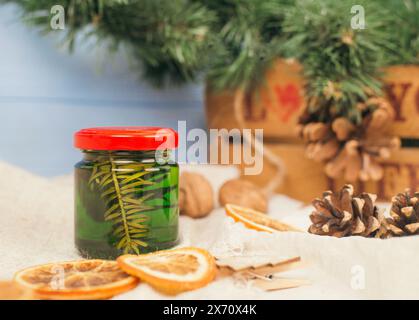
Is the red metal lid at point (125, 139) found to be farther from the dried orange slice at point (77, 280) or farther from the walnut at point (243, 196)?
the walnut at point (243, 196)

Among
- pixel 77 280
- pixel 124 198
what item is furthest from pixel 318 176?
pixel 77 280

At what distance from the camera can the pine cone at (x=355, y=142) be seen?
101 centimetres

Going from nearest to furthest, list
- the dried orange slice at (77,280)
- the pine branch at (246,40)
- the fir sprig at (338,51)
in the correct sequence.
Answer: the dried orange slice at (77,280) → the fir sprig at (338,51) → the pine branch at (246,40)

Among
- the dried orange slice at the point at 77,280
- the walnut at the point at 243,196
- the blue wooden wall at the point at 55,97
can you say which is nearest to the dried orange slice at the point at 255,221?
the walnut at the point at 243,196

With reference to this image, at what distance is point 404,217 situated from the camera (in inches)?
28.3

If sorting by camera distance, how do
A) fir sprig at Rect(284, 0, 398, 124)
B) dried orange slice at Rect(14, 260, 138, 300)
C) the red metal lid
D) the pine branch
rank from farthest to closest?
the pine branch
fir sprig at Rect(284, 0, 398, 124)
the red metal lid
dried orange slice at Rect(14, 260, 138, 300)

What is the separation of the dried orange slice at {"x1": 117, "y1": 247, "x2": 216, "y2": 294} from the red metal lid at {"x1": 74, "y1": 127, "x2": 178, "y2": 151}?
5.8 inches

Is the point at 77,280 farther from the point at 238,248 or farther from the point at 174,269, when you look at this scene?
the point at 238,248

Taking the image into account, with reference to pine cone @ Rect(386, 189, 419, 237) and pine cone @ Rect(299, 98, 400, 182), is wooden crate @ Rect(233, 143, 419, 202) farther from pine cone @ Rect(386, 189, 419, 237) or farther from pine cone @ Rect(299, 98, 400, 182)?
pine cone @ Rect(386, 189, 419, 237)

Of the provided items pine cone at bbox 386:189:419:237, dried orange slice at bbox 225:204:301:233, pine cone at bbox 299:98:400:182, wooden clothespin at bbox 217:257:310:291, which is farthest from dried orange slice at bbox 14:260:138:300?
pine cone at bbox 299:98:400:182

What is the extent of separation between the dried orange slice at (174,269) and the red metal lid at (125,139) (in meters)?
0.15

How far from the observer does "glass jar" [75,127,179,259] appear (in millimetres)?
698

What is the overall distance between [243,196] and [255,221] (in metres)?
0.18

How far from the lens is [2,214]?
33.9 inches
